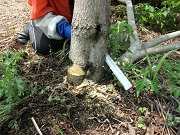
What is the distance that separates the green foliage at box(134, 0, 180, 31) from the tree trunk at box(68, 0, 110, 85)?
108 cm

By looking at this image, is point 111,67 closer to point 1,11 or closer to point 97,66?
point 97,66

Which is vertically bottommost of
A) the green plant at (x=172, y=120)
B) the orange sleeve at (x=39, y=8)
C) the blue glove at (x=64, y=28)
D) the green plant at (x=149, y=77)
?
the green plant at (x=172, y=120)

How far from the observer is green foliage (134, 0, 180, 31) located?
2.64 metres

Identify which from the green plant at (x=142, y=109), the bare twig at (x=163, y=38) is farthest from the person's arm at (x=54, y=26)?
the green plant at (x=142, y=109)

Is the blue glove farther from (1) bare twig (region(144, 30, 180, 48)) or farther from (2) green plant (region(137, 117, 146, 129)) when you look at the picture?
(2) green plant (region(137, 117, 146, 129))

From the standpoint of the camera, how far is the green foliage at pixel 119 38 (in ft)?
6.36

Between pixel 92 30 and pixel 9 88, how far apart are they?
620mm

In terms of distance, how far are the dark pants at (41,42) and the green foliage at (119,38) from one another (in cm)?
43

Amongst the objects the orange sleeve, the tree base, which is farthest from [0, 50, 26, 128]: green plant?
the orange sleeve

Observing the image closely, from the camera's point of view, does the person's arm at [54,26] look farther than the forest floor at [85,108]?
Yes

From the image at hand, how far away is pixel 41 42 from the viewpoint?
224cm

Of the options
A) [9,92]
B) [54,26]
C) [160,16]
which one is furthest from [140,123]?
[160,16]

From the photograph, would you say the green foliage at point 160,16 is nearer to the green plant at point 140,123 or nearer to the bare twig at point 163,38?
the bare twig at point 163,38

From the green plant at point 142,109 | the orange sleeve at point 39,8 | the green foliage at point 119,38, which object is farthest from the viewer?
the orange sleeve at point 39,8
